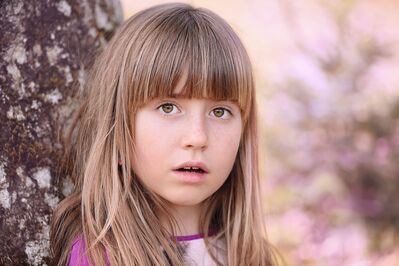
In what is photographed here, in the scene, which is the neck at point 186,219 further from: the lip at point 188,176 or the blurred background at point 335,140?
the blurred background at point 335,140

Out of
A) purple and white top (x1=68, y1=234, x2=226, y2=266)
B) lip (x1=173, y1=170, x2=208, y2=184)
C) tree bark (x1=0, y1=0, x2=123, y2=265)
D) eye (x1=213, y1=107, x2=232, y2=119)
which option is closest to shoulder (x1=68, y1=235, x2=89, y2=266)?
purple and white top (x1=68, y1=234, x2=226, y2=266)

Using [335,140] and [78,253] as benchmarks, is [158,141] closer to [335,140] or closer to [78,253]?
[78,253]

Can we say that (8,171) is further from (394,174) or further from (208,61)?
(394,174)

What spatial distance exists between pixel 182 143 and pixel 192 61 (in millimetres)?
207

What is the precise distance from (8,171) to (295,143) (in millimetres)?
3072

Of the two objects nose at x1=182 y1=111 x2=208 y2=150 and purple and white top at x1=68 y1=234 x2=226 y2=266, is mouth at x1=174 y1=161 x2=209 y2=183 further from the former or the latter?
purple and white top at x1=68 y1=234 x2=226 y2=266

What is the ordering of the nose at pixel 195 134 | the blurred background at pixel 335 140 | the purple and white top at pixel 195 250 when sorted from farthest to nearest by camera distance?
the blurred background at pixel 335 140 → the purple and white top at pixel 195 250 → the nose at pixel 195 134

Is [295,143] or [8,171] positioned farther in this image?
[295,143]

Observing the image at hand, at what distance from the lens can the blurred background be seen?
432 centimetres

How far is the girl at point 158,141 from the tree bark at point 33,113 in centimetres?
7

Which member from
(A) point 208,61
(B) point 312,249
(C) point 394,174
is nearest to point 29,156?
(A) point 208,61

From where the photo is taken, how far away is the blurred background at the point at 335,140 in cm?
432

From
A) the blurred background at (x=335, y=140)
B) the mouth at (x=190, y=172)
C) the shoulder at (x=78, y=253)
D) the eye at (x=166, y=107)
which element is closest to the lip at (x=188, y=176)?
the mouth at (x=190, y=172)

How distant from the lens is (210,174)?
6.01 feet
